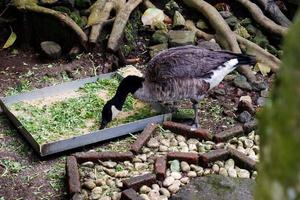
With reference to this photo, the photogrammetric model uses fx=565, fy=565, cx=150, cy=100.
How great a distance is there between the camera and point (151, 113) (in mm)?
5250

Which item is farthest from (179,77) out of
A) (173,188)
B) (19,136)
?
(19,136)

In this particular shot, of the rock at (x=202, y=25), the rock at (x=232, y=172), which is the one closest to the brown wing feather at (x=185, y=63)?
the rock at (x=232, y=172)

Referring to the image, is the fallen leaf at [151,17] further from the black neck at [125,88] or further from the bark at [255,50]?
the black neck at [125,88]

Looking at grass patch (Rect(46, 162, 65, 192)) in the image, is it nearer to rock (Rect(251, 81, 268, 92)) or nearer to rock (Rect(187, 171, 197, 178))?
rock (Rect(187, 171, 197, 178))

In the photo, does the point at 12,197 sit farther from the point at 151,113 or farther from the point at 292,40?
the point at 292,40

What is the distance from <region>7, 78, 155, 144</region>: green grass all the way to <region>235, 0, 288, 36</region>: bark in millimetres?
2148

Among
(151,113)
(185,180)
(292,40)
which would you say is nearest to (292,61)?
(292,40)

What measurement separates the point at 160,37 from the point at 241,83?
44.8 inches

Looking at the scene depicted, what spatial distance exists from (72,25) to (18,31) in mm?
855

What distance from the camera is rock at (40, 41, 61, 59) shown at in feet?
20.5

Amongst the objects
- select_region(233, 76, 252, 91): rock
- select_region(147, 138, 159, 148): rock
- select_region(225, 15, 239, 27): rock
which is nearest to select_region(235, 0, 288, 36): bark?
select_region(225, 15, 239, 27): rock

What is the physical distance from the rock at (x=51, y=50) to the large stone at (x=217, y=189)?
275cm

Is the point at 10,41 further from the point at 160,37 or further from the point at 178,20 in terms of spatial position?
the point at 178,20

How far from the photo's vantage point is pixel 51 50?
626cm
